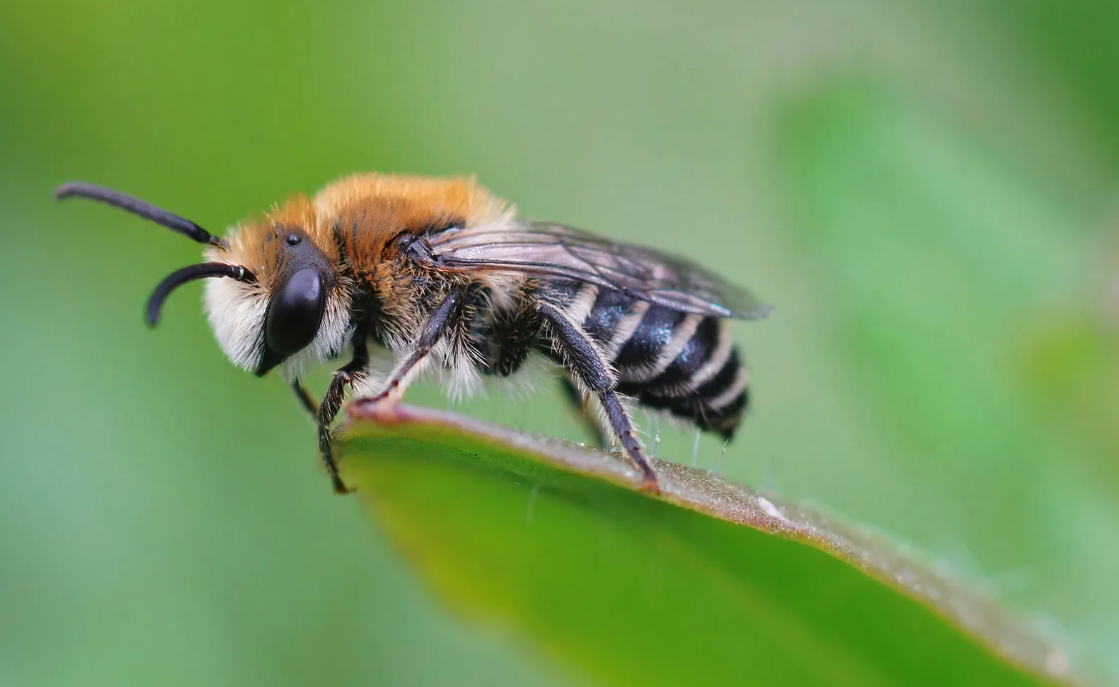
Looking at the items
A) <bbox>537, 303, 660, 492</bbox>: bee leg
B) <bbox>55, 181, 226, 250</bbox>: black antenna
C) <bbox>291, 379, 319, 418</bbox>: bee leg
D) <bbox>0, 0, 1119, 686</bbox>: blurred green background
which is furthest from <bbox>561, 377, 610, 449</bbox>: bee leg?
<bbox>55, 181, 226, 250</bbox>: black antenna

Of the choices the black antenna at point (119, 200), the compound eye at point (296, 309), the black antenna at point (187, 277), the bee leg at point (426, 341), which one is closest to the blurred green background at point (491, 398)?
the bee leg at point (426, 341)

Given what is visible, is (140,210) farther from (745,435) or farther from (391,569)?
(745,435)

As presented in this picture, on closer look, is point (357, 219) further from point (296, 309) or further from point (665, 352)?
point (665, 352)

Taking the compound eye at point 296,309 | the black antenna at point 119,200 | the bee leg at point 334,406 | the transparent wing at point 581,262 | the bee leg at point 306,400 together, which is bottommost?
the bee leg at point 306,400

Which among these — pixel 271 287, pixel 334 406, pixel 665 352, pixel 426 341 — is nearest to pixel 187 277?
pixel 271 287

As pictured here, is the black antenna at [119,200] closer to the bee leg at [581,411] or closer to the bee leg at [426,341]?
the bee leg at [426,341]
